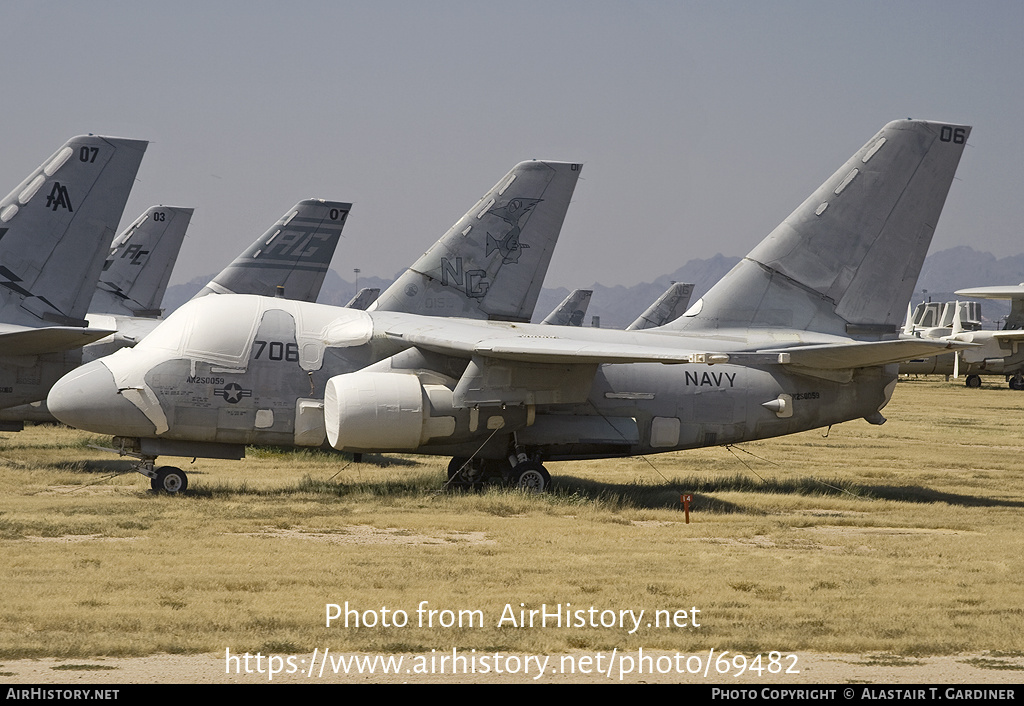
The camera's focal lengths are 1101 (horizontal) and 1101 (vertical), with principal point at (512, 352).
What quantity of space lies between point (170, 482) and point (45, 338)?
337 cm

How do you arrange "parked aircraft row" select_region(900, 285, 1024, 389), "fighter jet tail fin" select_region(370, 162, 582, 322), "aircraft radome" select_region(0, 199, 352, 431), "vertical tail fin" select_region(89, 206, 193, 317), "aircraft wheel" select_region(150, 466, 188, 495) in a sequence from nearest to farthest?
"aircraft wheel" select_region(150, 466, 188, 495) < "fighter jet tail fin" select_region(370, 162, 582, 322) < "aircraft radome" select_region(0, 199, 352, 431) < "vertical tail fin" select_region(89, 206, 193, 317) < "parked aircraft row" select_region(900, 285, 1024, 389)

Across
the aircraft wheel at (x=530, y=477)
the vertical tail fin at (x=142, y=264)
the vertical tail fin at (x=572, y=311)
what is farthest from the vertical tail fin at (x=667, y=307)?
the aircraft wheel at (x=530, y=477)

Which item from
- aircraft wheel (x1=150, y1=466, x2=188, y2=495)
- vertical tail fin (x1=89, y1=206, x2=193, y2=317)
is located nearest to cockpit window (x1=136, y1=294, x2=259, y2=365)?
aircraft wheel (x1=150, y1=466, x2=188, y2=495)

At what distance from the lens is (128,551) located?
11.3 metres

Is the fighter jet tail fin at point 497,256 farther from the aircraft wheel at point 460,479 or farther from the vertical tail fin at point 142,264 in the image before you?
the vertical tail fin at point 142,264

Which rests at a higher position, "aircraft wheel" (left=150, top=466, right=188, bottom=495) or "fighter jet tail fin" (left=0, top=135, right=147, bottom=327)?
"fighter jet tail fin" (left=0, top=135, right=147, bottom=327)

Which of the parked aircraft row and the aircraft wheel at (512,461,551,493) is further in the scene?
the parked aircraft row

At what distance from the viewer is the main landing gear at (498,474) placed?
53.8 ft

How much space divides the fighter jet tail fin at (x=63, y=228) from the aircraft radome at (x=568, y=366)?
13.2 feet

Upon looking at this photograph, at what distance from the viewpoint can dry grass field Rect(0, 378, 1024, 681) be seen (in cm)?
820

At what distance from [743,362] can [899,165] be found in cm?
436

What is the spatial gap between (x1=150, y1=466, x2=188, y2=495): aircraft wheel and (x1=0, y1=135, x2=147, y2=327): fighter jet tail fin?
193 inches

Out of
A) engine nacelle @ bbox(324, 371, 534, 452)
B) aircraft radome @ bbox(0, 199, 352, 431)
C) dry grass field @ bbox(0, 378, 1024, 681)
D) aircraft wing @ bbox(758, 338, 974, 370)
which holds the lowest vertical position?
dry grass field @ bbox(0, 378, 1024, 681)

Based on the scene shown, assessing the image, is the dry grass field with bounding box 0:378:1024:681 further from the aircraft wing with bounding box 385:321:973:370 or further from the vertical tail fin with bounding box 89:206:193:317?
the vertical tail fin with bounding box 89:206:193:317
